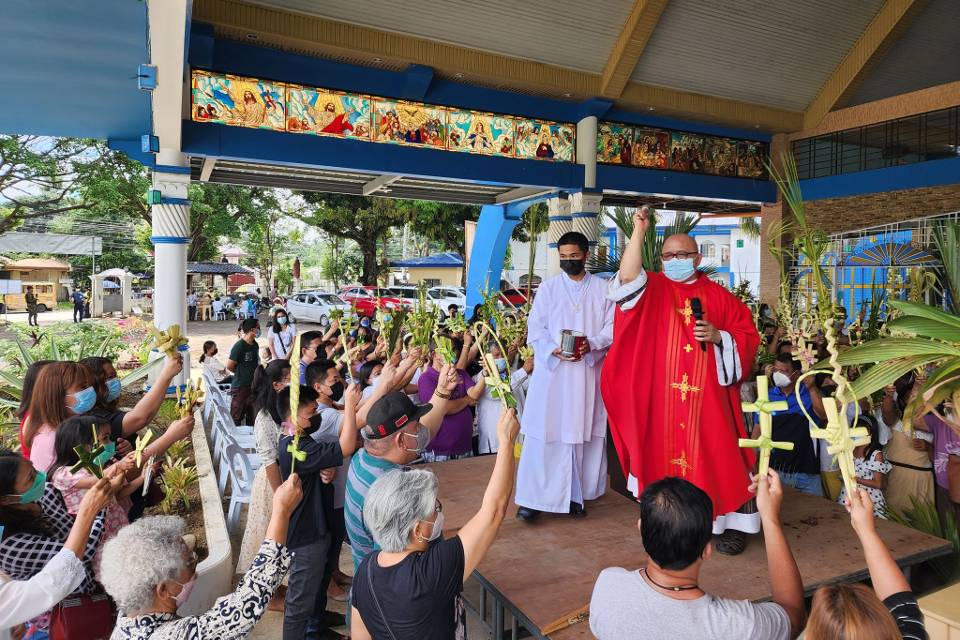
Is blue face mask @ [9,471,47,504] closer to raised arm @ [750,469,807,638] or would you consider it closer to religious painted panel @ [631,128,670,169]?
raised arm @ [750,469,807,638]

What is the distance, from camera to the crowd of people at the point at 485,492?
1.87m

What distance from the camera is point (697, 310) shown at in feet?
11.7

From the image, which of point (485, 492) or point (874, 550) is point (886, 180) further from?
point (874, 550)

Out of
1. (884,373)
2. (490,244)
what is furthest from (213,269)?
(884,373)

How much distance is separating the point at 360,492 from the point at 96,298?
30028 mm

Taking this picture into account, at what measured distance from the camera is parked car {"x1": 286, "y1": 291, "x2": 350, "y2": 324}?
24.6m

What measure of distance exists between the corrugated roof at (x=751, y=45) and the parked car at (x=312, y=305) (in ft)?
48.6

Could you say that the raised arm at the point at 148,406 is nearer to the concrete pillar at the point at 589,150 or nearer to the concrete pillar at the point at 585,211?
the concrete pillar at the point at 585,211

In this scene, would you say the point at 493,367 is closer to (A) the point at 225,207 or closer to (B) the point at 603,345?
(B) the point at 603,345

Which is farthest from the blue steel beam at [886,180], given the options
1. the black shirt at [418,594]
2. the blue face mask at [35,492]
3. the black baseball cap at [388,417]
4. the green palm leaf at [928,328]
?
the blue face mask at [35,492]

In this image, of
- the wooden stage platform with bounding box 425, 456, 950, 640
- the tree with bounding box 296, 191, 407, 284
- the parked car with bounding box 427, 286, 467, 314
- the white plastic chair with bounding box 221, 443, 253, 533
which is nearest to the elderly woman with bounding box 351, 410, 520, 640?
the wooden stage platform with bounding box 425, 456, 950, 640

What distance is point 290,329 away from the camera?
8.43 m

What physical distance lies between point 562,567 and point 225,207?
2523 cm

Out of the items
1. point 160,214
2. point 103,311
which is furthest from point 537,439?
point 103,311
